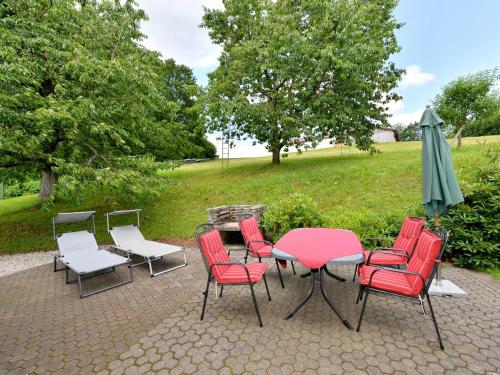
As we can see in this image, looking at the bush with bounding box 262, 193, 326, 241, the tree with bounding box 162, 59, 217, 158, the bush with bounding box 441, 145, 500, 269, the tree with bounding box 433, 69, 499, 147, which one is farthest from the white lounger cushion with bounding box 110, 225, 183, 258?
the tree with bounding box 433, 69, 499, 147

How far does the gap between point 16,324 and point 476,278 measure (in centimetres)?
790

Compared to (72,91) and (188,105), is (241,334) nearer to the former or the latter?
(72,91)

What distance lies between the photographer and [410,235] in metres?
4.53

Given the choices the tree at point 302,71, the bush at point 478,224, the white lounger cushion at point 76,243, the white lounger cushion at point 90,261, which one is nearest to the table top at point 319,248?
the bush at point 478,224

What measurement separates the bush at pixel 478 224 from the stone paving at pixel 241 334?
55 centimetres

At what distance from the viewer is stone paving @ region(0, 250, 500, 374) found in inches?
107

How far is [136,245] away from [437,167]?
6.69 meters

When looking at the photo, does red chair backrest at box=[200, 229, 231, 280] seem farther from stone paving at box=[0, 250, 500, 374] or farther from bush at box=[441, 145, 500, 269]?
bush at box=[441, 145, 500, 269]

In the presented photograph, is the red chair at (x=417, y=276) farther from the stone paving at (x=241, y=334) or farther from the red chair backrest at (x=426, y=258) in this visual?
the stone paving at (x=241, y=334)

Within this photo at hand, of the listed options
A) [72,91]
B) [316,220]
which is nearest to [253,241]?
[316,220]

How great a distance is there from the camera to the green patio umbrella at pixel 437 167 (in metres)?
3.93

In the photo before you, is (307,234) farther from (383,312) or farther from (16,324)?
(16,324)

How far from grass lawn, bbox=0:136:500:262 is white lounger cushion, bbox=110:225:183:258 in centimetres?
185

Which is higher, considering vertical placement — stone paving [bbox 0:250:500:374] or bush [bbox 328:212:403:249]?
bush [bbox 328:212:403:249]
